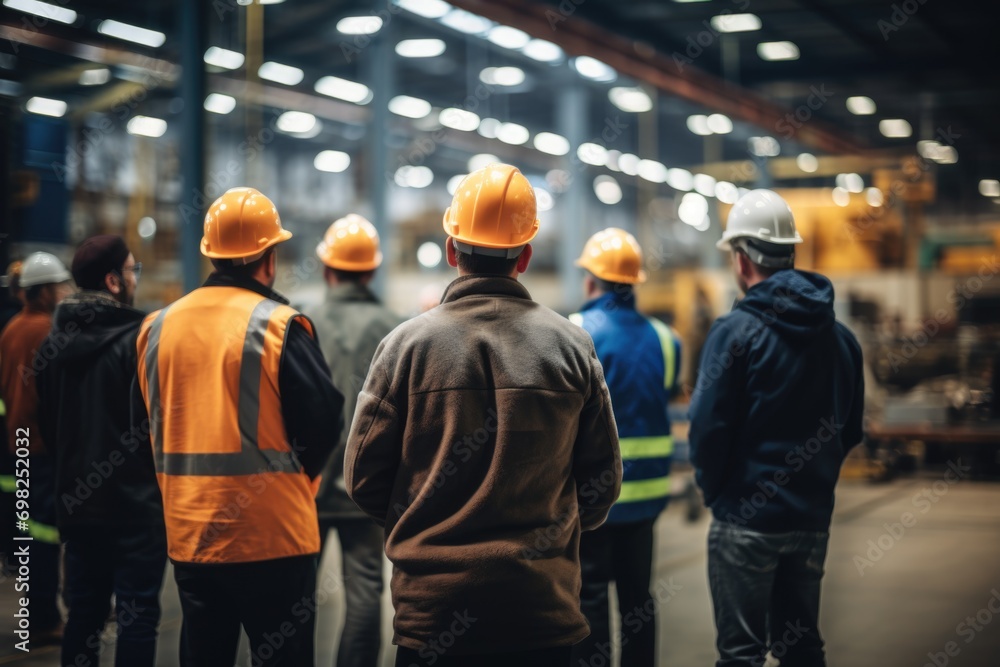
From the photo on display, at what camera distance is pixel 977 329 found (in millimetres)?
12289

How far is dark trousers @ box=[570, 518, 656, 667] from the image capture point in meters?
3.66

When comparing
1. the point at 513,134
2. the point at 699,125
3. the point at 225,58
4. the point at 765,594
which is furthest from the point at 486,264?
the point at 699,125

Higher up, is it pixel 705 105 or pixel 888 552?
pixel 705 105

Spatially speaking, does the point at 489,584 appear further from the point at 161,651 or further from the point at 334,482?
the point at 161,651

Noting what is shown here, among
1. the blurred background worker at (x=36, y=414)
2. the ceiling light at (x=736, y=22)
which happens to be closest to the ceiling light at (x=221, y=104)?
the ceiling light at (x=736, y=22)

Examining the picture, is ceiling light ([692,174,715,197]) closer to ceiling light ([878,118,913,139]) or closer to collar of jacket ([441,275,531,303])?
ceiling light ([878,118,913,139])

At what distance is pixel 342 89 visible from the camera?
58.9ft

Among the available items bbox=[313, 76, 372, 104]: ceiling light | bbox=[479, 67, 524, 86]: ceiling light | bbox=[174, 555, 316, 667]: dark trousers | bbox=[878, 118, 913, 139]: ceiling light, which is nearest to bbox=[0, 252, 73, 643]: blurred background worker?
bbox=[174, 555, 316, 667]: dark trousers

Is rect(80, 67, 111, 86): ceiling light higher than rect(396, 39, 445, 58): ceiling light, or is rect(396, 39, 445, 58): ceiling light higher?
rect(396, 39, 445, 58): ceiling light

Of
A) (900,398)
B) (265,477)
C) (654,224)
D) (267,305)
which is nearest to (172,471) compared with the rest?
(265,477)

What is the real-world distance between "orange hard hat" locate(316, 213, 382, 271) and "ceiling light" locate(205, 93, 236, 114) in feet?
46.3

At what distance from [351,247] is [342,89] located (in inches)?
578

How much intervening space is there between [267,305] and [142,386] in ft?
1.63

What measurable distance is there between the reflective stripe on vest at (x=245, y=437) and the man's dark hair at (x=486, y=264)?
80 cm
